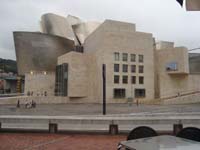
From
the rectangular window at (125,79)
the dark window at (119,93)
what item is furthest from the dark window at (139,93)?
the rectangular window at (125,79)

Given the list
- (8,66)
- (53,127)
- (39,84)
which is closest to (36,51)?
(39,84)

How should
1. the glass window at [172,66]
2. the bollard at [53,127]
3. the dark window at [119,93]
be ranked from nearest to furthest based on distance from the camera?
the bollard at [53,127] → the dark window at [119,93] → the glass window at [172,66]

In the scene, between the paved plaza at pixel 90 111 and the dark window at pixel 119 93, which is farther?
the dark window at pixel 119 93

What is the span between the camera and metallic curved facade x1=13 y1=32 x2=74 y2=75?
65.5 metres

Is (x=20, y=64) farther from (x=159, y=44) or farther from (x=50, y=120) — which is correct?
(x=50, y=120)

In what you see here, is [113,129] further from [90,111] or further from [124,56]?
[124,56]

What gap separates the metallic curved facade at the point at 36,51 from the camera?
65.5m

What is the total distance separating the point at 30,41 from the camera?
65625 mm

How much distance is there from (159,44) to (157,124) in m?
76.7

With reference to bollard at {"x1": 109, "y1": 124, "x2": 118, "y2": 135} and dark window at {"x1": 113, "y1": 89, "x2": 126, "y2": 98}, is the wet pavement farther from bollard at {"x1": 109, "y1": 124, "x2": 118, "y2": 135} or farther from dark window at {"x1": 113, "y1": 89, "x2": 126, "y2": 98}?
dark window at {"x1": 113, "y1": 89, "x2": 126, "y2": 98}

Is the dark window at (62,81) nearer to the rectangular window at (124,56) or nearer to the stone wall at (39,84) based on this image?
the stone wall at (39,84)

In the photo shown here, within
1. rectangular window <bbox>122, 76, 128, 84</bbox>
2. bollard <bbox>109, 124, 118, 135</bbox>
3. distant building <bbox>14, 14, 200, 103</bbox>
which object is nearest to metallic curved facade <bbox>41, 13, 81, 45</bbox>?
distant building <bbox>14, 14, 200, 103</bbox>

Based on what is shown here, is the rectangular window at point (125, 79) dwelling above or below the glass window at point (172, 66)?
below

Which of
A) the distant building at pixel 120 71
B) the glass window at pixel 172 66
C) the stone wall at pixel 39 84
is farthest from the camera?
the stone wall at pixel 39 84
